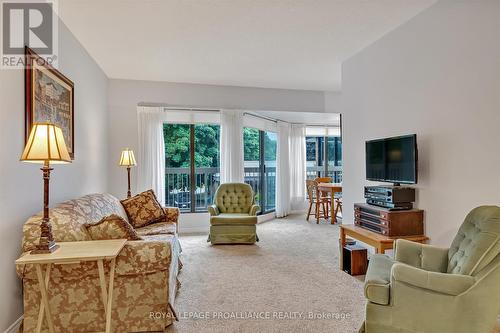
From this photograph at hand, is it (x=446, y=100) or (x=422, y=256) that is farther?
(x=446, y=100)

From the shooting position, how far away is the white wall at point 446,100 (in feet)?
7.57

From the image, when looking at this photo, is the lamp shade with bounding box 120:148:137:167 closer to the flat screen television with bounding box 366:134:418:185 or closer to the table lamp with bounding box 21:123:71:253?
the table lamp with bounding box 21:123:71:253

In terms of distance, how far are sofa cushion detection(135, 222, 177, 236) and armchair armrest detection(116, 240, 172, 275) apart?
113 cm

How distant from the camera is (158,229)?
3492 millimetres

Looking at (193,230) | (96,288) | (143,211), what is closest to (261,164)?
(193,230)

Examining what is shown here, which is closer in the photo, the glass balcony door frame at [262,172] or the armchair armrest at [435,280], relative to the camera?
the armchair armrest at [435,280]

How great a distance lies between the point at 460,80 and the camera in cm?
254

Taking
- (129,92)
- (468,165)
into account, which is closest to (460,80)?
(468,165)

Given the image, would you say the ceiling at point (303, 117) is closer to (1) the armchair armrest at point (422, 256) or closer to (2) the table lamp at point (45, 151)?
(1) the armchair armrest at point (422, 256)

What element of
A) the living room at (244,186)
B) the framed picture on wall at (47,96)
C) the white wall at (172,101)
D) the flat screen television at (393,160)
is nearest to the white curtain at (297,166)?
the white wall at (172,101)

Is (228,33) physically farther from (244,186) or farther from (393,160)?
(244,186)

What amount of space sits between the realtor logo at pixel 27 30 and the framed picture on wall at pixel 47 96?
0.31ft

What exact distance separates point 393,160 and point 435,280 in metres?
1.52

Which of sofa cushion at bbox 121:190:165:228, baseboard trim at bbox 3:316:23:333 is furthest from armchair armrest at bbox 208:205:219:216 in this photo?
baseboard trim at bbox 3:316:23:333
